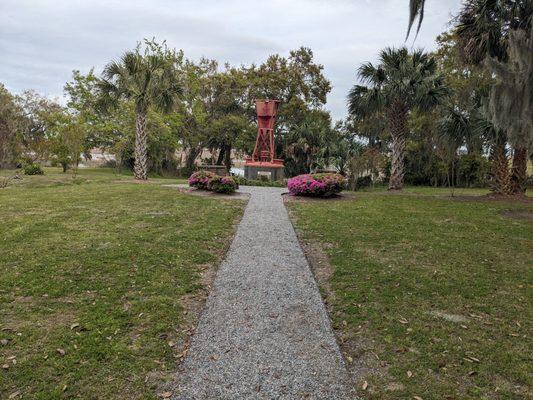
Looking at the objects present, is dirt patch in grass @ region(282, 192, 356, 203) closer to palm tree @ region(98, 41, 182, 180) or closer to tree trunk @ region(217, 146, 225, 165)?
palm tree @ region(98, 41, 182, 180)

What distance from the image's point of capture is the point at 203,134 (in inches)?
1287

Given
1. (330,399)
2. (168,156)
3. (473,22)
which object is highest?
(473,22)

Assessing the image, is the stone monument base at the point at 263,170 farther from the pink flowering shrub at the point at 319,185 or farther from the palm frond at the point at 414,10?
the palm frond at the point at 414,10

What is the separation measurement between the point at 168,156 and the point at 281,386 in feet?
99.1

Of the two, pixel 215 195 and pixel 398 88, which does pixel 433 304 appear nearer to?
pixel 215 195

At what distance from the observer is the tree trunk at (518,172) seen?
14523 mm

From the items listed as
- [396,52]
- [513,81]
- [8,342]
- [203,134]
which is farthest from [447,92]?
[203,134]

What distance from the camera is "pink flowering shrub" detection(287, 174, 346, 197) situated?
1404cm

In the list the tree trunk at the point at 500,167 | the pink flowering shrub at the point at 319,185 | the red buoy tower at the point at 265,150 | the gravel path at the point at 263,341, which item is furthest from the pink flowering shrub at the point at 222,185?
the red buoy tower at the point at 265,150

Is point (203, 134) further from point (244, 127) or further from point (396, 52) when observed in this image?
point (396, 52)

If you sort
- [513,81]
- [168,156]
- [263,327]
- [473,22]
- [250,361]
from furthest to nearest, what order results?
[168,156]
[473,22]
[513,81]
[263,327]
[250,361]

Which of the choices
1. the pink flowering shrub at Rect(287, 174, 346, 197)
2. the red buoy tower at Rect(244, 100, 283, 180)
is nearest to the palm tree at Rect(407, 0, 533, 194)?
the pink flowering shrub at Rect(287, 174, 346, 197)

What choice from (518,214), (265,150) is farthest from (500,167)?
(265,150)

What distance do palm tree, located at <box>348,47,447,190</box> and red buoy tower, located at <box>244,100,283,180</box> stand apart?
8918 mm
